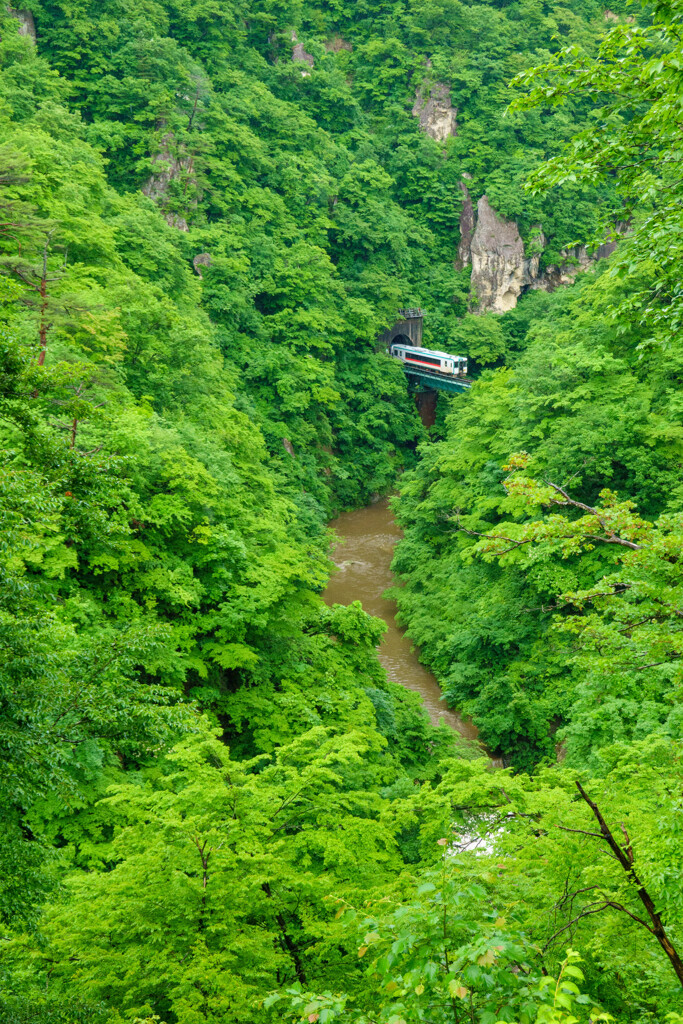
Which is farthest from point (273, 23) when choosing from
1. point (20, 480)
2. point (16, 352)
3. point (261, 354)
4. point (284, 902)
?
point (284, 902)

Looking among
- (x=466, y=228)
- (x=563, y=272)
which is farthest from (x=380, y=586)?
(x=466, y=228)

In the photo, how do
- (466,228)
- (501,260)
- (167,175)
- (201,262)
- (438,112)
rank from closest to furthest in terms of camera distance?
1. (201,262)
2. (167,175)
3. (501,260)
4. (466,228)
5. (438,112)

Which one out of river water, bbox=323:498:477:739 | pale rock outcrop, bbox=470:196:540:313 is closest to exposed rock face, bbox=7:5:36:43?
pale rock outcrop, bbox=470:196:540:313

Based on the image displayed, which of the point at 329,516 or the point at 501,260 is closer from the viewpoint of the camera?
the point at 329,516

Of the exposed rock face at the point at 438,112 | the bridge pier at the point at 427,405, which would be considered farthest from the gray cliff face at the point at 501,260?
the bridge pier at the point at 427,405

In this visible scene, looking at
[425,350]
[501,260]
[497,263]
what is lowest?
[425,350]

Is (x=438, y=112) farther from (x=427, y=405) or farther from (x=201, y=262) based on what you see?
(x=201, y=262)
